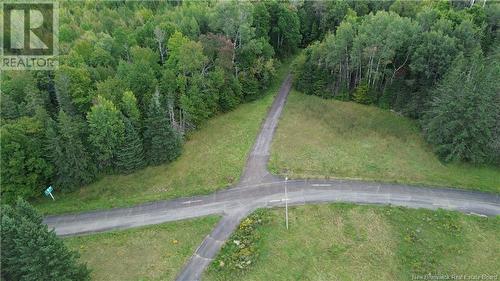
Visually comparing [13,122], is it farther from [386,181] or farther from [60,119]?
[386,181]

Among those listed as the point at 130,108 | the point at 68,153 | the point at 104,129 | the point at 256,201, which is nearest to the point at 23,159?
the point at 68,153

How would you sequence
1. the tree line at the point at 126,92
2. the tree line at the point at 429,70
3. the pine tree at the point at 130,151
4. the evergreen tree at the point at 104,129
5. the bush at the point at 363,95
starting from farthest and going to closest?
1. the bush at the point at 363,95
2. the tree line at the point at 429,70
3. the pine tree at the point at 130,151
4. the evergreen tree at the point at 104,129
5. the tree line at the point at 126,92

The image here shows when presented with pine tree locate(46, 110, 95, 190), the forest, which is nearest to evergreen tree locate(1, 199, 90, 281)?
the forest

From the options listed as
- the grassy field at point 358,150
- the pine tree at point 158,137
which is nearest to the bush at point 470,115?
the grassy field at point 358,150

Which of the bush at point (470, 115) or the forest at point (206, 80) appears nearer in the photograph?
the forest at point (206, 80)

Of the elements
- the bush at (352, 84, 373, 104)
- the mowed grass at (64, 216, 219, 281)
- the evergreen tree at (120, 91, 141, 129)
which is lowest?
the mowed grass at (64, 216, 219, 281)

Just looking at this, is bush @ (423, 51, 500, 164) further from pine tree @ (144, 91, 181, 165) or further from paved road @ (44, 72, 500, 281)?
pine tree @ (144, 91, 181, 165)

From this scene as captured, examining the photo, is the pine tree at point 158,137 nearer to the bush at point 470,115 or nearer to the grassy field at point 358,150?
the grassy field at point 358,150

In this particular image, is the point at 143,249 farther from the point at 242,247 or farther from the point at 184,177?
the point at 184,177
